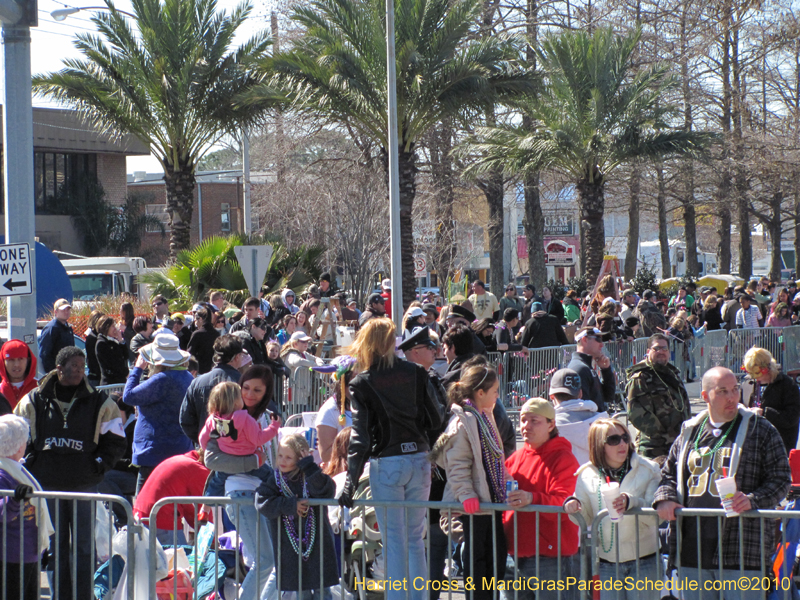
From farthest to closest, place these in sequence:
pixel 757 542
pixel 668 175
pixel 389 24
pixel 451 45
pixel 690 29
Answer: pixel 668 175 < pixel 690 29 < pixel 451 45 < pixel 389 24 < pixel 757 542

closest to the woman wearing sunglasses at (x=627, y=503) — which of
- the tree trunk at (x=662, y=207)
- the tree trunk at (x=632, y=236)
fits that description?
the tree trunk at (x=662, y=207)

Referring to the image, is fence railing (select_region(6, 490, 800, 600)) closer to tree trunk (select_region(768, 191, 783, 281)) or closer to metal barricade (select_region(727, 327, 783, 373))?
metal barricade (select_region(727, 327, 783, 373))

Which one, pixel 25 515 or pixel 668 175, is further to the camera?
pixel 668 175

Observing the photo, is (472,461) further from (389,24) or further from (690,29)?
(690,29)

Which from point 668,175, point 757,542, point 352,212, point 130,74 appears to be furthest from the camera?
point 668,175

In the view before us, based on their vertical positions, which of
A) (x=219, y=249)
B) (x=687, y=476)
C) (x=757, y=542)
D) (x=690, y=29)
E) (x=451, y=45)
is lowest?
(x=757, y=542)

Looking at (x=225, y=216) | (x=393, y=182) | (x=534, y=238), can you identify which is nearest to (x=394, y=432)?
(x=393, y=182)

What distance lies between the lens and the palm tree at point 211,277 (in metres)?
19.5

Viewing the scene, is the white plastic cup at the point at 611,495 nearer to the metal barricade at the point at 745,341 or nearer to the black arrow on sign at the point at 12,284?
the black arrow on sign at the point at 12,284

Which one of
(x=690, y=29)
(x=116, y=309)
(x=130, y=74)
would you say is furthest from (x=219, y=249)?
(x=690, y=29)

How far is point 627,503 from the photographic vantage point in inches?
184

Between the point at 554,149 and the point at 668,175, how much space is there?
1767cm

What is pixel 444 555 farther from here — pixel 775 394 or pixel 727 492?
pixel 775 394

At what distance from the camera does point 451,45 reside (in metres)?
19.2
